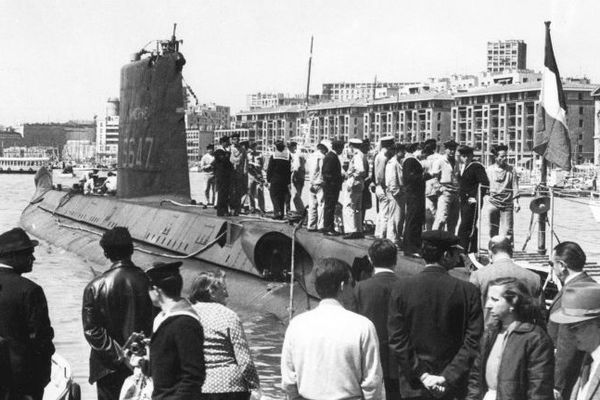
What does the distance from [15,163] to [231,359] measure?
16916 cm

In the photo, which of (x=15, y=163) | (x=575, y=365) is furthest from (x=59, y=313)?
(x=15, y=163)

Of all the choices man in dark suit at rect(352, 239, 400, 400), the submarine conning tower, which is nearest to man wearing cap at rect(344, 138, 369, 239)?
the submarine conning tower

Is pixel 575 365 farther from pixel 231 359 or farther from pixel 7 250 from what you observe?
pixel 7 250

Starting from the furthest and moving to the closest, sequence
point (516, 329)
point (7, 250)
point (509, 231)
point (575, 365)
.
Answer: point (509, 231), point (7, 250), point (575, 365), point (516, 329)

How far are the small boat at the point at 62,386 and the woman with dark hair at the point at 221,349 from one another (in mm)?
1363

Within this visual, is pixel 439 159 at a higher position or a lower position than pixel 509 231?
higher

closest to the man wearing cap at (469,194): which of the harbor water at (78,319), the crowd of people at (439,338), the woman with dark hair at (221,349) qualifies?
the harbor water at (78,319)

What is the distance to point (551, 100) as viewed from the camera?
1298 centimetres

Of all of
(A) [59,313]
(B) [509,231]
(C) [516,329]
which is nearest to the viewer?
(C) [516,329]

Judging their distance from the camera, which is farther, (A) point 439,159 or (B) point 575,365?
(A) point 439,159

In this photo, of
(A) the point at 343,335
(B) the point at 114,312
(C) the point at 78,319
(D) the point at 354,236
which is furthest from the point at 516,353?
(C) the point at 78,319

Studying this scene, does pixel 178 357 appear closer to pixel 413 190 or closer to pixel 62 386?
pixel 62 386

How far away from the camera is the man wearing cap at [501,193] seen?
13.1 meters

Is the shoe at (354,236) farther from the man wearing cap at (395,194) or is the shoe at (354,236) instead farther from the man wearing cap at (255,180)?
the man wearing cap at (255,180)
